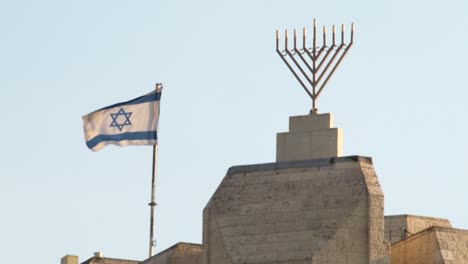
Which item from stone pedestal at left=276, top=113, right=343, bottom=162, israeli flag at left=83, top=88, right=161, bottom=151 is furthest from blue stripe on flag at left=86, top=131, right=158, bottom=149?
stone pedestal at left=276, top=113, right=343, bottom=162

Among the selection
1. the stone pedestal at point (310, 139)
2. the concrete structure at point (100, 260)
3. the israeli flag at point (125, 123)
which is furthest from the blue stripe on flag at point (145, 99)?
the stone pedestal at point (310, 139)

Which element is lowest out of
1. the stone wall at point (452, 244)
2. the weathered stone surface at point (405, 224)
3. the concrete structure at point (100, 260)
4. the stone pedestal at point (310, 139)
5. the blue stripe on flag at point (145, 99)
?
the concrete structure at point (100, 260)

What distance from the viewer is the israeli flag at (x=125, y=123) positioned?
217 feet

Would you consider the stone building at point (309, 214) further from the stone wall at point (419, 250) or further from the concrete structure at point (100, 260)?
the concrete structure at point (100, 260)

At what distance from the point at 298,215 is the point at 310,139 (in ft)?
7.92

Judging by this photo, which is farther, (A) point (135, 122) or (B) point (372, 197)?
(A) point (135, 122)

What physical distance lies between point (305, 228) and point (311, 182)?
4.40ft

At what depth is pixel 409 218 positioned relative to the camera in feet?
225

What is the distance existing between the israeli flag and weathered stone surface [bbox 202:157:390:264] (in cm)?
702

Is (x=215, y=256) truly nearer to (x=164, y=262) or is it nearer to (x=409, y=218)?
(x=164, y=262)

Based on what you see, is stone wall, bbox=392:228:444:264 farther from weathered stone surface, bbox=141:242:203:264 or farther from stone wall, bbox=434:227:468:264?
weathered stone surface, bbox=141:242:203:264

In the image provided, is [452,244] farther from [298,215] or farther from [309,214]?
[298,215]

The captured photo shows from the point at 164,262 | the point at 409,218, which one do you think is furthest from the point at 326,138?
the point at 409,218

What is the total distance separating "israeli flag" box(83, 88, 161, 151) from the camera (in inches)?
2601
